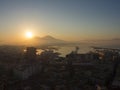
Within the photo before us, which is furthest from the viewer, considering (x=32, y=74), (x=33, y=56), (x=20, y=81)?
(x=33, y=56)

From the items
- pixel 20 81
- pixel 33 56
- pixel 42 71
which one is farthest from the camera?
pixel 33 56

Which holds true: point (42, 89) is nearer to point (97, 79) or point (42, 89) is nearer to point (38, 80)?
point (38, 80)

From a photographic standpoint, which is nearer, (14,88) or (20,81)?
(14,88)

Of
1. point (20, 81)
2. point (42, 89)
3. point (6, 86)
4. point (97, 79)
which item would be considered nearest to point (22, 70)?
point (20, 81)

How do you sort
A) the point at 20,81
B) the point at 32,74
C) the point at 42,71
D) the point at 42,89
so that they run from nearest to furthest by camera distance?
1. the point at 42,89
2. the point at 20,81
3. the point at 32,74
4. the point at 42,71

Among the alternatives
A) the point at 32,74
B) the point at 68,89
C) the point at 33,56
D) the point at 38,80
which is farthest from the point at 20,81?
the point at 33,56

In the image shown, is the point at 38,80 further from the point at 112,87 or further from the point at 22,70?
the point at 112,87

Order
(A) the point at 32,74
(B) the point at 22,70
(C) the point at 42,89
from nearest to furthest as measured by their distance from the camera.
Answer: (C) the point at 42,89, (B) the point at 22,70, (A) the point at 32,74

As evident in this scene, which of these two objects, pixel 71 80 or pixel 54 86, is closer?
pixel 54 86
